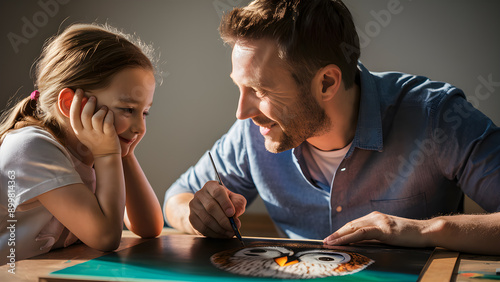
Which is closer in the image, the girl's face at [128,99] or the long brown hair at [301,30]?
the girl's face at [128,99]

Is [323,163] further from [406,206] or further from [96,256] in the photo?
[96,256]

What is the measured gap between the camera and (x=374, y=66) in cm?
305

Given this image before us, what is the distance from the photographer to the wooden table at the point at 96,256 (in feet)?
2.59

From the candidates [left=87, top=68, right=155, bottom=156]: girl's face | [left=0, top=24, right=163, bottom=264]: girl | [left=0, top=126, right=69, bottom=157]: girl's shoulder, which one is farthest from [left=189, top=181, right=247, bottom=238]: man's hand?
[left=0, top=126, right=69, bottom=157]: girl's shoulder

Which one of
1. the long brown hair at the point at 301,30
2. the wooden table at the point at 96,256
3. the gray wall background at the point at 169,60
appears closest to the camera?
the wooden table at the point at 96,256

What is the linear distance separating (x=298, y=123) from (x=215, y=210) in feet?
1.29

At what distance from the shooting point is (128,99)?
1.11 m

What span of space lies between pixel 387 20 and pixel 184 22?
134 centimetres

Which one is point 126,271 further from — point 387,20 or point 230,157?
point 387,20

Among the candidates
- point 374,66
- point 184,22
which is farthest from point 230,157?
point 184,22

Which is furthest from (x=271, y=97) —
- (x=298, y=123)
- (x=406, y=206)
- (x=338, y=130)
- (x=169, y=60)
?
(x=169, y=60)

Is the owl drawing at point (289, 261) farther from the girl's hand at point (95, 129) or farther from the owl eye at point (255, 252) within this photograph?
the girl's hand at point (95, 129)

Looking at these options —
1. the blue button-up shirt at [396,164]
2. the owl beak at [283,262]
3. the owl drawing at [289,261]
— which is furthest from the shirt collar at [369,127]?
the owl beak at [283,262]

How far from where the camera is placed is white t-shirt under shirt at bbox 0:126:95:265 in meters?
0.97
